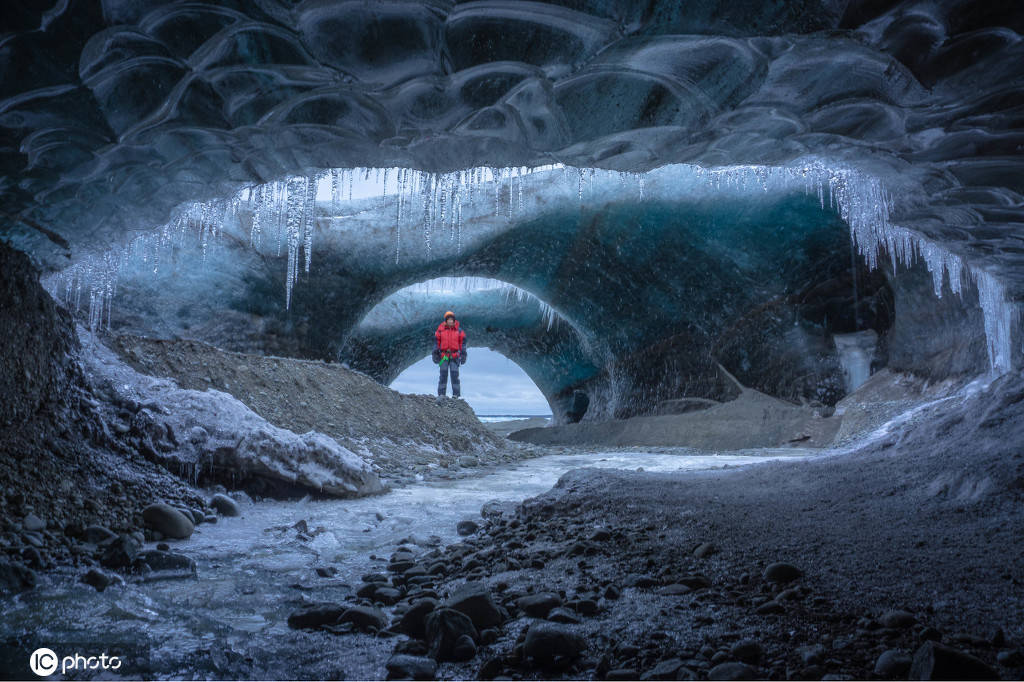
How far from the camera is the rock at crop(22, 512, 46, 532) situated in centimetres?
270

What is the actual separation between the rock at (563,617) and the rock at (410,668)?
0.41m

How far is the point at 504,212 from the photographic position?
13.1 m

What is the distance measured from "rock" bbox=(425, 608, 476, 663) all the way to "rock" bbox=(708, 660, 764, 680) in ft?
2.31

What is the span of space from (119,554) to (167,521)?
2.35 ft

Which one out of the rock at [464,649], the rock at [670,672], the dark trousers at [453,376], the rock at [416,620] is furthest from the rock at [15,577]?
the dark trousers at [453,376]

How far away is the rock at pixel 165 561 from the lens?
253 centimetres

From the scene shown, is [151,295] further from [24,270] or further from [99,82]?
[99,82]

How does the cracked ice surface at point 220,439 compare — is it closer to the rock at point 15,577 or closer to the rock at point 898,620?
the rock at point 15,577

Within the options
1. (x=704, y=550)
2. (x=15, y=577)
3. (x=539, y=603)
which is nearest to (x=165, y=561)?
(x=15, y=577)

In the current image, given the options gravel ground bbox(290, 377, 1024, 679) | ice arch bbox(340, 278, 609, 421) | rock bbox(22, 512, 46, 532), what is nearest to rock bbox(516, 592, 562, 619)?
gravel ground bbox(290, 377, 1024, 679)

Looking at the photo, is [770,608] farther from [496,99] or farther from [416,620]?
[496,99]

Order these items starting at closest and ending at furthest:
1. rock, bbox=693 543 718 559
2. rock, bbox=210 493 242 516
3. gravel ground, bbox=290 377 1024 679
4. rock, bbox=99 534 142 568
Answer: gravel ground, bbox=290 377 1024 679 < rock, bbox=693 543 718 559 < rock, bbox=99 534 142 568 < rock, bbox=210 493 242 516

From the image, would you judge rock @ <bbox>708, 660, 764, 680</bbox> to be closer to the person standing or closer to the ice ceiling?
the ice ceiling

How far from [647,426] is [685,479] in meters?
8.74
